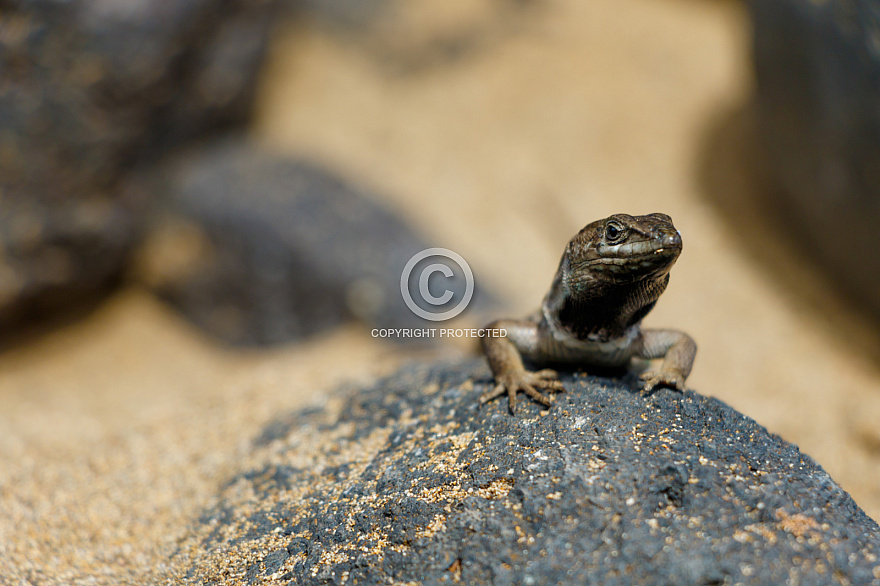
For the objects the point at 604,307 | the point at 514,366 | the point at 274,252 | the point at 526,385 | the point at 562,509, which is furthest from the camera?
the point at 274,252

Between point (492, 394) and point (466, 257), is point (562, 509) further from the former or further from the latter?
point (466, 257)

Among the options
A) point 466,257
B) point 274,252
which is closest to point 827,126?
point 466,257

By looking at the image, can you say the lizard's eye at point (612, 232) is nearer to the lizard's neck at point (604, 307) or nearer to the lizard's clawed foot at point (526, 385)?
the lizard's neck at point (604, 307)

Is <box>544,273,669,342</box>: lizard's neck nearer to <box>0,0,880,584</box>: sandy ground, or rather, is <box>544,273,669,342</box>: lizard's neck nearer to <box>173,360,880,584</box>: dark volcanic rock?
<box>173,360,880,584</box>: dark volcanic rock

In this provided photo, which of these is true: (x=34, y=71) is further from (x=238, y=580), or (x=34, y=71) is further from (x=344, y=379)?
(x=238, y=580)

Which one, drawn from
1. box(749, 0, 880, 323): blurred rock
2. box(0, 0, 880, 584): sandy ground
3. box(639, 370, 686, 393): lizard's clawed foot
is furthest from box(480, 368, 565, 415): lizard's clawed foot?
box(749, 0, 880, 323): blurred rock

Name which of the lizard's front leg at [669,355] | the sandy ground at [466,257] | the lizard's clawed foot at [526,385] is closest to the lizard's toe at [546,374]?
the lizard's clawed foot at [526,385]

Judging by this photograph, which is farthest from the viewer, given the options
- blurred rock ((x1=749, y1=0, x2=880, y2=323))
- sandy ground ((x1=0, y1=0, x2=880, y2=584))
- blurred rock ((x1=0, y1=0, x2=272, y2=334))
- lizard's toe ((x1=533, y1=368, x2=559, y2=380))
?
blurred rock ((x1=0, y1=0, x2=272, y2=334))
